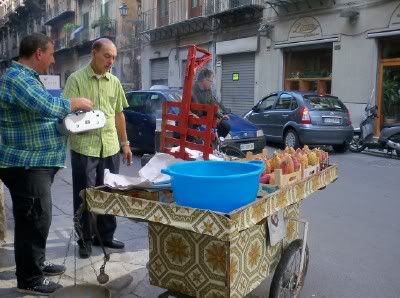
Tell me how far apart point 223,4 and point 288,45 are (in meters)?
4.45

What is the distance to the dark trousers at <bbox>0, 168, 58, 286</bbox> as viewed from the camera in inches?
124

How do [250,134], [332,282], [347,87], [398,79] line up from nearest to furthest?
1. [332,282]
2. [250,134]
3. [398,79]
4. [347,87]

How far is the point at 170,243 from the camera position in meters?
2.79

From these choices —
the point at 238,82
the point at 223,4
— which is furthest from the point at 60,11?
the point at 238,82

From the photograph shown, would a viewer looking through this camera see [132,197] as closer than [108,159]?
Yes

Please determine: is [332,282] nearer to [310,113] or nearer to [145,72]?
[310,113]

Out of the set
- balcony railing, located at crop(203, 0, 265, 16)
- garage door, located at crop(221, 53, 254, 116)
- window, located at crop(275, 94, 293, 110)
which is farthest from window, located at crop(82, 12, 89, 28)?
window, located at crop(275, 94, 293, 110)

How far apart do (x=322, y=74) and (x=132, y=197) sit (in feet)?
46.5

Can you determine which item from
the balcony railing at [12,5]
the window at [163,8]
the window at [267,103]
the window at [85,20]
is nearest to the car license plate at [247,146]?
the window at [267,103]

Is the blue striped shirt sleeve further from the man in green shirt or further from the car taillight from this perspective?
the car taillight

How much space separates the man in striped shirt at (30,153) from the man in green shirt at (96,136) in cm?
61

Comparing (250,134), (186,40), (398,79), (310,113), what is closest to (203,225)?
(250,134)

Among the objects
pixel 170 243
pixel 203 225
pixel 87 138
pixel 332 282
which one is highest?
pixel 87 138

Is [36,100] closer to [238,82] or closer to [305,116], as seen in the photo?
[305,116]
